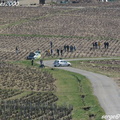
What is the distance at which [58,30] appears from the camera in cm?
12244

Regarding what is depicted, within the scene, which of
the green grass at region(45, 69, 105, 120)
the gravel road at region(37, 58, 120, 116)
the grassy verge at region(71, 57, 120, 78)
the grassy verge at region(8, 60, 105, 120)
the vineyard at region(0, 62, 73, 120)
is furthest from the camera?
the grassy verge at region(71, 57, 120, 78)

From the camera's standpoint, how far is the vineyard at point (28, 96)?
45281 mm

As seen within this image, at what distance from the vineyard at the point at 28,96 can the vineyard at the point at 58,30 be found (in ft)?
63.2

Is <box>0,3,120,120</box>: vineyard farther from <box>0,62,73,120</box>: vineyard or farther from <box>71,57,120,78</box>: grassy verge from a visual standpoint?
<box>71,57,120,78</box>: grassy verge

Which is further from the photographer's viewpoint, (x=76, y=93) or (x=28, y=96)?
(x=76, y=93)

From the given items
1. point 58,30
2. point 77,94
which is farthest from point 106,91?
point 58,30

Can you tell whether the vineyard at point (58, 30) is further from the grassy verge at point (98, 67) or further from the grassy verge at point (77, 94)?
the grassy verge at point (77, 94)

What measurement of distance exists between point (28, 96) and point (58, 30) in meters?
67.6

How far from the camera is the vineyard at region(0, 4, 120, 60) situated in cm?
9769

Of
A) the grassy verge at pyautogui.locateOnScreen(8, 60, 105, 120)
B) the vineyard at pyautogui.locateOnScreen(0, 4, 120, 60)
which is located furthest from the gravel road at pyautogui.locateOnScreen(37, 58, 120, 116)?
the vineyard at pyautogui.locateOnScreen(0, 4, 120, 60)

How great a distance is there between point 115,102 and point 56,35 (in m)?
66.7

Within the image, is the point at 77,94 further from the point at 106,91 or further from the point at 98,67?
the point at 98,67

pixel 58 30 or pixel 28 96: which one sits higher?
pixel 28 96

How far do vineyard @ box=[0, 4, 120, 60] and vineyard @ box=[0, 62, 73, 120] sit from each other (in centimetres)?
1927
